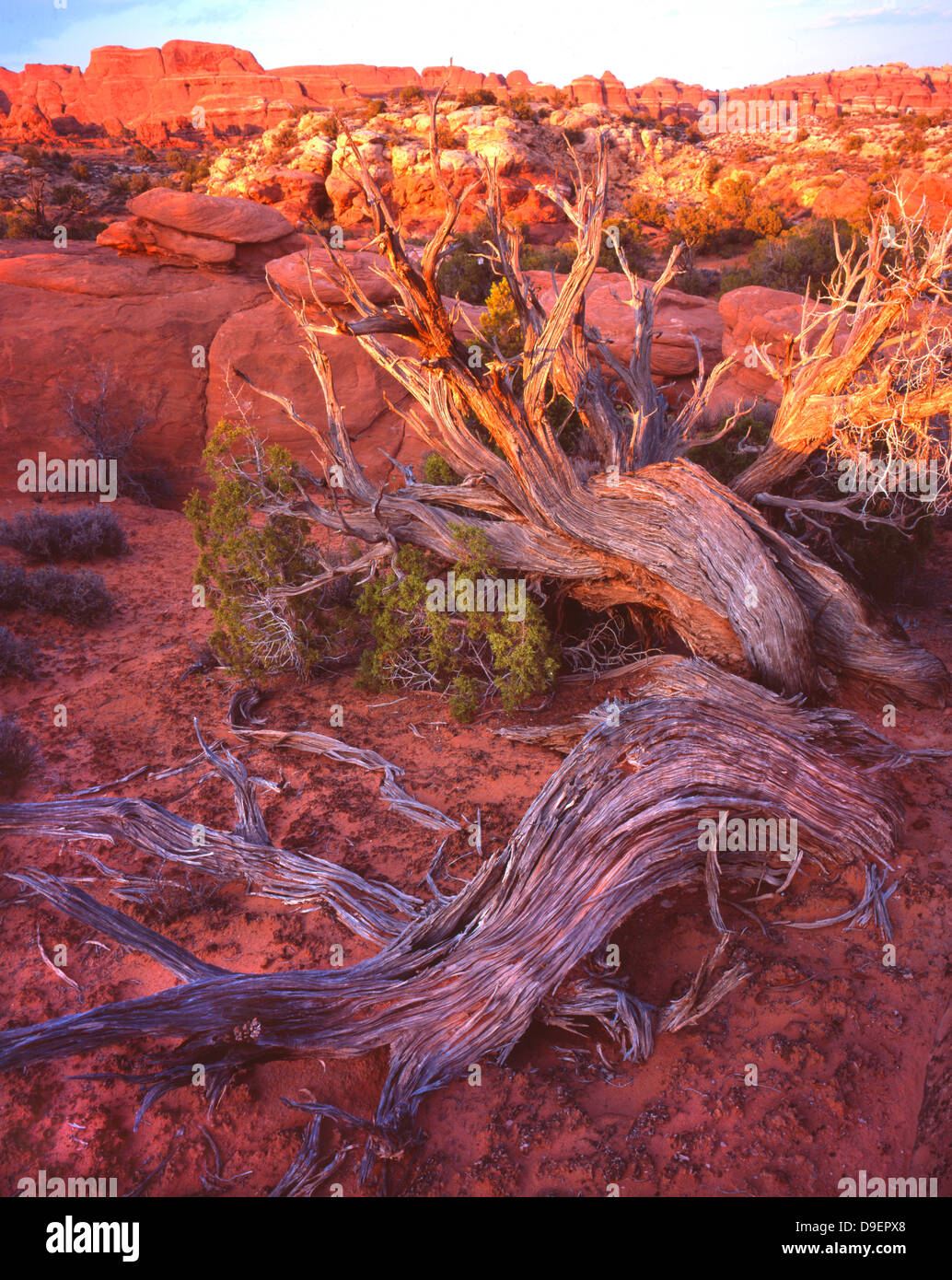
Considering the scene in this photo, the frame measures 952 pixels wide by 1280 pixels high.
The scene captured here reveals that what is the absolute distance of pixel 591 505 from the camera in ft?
19.1

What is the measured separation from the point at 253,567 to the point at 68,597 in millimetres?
2582

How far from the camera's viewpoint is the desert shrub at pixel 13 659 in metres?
6.69

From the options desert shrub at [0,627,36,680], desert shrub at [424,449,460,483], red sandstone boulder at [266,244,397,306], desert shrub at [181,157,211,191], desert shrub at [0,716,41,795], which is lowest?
desert shrub at [0,716,41,795]

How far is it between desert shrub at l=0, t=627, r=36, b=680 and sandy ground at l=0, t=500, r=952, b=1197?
1639mm

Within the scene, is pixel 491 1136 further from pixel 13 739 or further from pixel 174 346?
pixel 174 346

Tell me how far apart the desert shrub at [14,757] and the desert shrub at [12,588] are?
7.80 feet

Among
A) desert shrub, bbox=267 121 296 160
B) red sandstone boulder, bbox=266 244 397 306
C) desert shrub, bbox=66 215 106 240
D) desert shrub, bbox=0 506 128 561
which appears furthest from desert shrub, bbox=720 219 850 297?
desert shrub, bbox=267 121 296 160

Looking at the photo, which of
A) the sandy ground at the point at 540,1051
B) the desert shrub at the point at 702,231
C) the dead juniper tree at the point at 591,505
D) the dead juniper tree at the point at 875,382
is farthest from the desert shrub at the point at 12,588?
Result: the desert shrub at the point at 702,231

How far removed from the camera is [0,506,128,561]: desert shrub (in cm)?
880

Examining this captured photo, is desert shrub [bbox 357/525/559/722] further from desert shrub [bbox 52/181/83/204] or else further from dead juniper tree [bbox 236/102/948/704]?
desert shrub [bbox 52/181/83/204]

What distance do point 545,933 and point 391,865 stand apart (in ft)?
4.00

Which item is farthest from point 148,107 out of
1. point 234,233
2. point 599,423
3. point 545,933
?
point 545,933

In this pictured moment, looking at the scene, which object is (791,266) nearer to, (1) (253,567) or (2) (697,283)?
(2) (697,283)

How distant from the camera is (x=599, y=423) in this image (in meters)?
6.24
